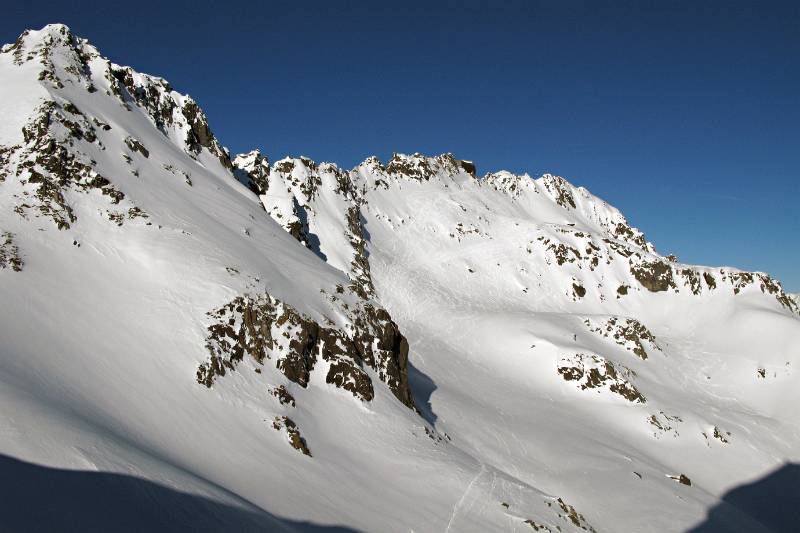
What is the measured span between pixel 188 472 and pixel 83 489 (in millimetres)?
4195

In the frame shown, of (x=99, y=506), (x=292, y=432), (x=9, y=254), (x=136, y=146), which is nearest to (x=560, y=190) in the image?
(x=136, y=146)

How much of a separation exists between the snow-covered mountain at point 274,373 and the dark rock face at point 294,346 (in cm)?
11

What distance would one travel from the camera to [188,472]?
44.0 ft

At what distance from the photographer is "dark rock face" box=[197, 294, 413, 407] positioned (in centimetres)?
2117

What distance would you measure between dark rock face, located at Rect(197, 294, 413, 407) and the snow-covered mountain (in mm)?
110

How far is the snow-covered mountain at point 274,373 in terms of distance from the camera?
1389cm

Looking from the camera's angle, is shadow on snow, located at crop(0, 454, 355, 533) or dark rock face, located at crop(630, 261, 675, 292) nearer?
shadow on snow, located at crop(0, 454, 355, 533)

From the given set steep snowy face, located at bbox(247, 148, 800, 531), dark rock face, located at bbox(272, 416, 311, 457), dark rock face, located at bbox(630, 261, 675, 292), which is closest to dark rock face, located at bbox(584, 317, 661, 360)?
steep snowy face, located at bbox(247, 148, 800, 531)

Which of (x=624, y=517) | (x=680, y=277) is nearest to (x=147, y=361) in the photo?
(x=624, y=517)

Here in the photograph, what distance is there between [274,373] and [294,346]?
1.77 meters

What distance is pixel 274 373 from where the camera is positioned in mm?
22109

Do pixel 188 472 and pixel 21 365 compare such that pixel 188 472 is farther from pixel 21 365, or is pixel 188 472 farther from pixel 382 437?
pixel 382 437

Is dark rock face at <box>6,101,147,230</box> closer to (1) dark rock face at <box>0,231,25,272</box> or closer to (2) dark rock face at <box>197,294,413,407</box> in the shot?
(1) dark rock face at <box>0,231,25,272</box>

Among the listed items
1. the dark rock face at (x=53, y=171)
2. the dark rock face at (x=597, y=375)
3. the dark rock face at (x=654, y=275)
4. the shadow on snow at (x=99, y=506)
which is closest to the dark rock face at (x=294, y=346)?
the shadow on snow at (x=99, y=506)
